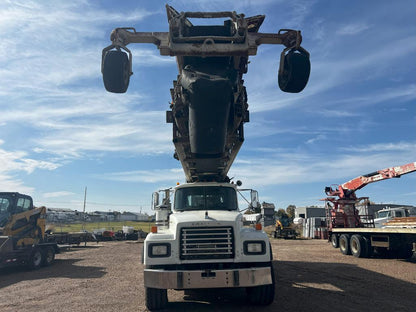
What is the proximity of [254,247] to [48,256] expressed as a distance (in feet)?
37.4

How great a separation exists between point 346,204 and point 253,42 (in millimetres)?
16927

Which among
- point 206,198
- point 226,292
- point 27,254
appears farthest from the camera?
point 27,254

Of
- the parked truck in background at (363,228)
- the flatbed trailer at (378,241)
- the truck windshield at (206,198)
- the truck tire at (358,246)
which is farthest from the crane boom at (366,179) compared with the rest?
the truck windshield at (206,198)

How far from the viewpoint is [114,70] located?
5.07 m

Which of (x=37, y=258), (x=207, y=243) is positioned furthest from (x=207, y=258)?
(x=37, y=258)

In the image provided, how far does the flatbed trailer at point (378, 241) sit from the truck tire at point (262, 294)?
8175mm

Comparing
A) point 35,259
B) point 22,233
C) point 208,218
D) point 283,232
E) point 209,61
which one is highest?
point 209,61

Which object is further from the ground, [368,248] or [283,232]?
[283,232]

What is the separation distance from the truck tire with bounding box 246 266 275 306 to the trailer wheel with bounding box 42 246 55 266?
1074 cm

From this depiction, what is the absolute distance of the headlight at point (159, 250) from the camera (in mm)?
5539

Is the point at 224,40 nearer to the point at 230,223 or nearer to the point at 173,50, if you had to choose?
the point at 173,50

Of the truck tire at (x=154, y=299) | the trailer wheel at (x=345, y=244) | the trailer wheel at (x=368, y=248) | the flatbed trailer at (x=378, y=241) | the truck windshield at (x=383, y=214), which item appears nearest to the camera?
the truck tire at (x=154, y=299)

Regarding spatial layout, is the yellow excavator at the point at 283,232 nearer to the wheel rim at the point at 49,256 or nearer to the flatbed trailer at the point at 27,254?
the flatbed trailer at the point at 27,254

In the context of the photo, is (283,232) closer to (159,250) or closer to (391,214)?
(391,214)
